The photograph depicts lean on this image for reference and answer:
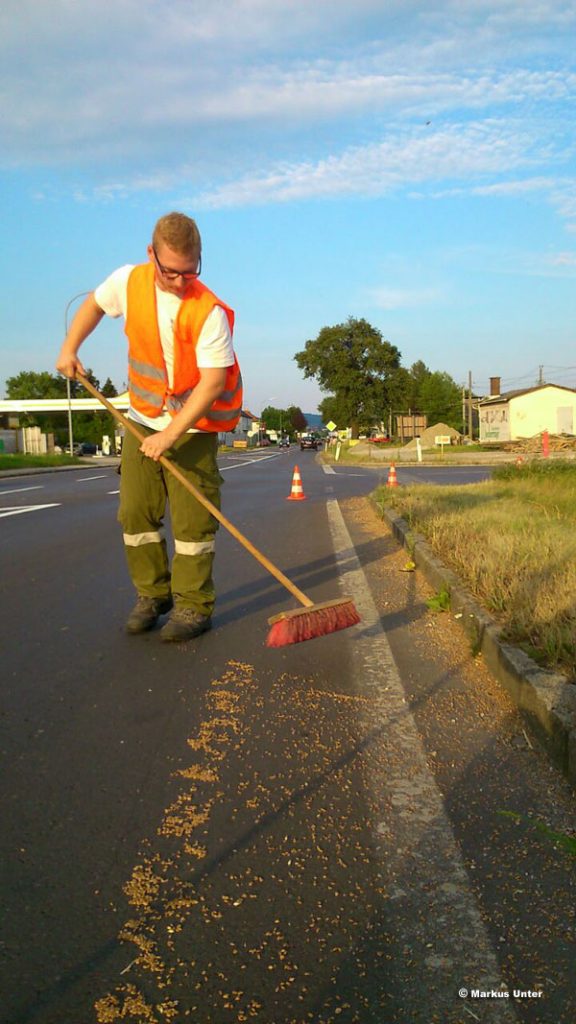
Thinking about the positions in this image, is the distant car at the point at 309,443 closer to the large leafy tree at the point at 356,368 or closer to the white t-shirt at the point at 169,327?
the large leafy tree at the point at 356,368

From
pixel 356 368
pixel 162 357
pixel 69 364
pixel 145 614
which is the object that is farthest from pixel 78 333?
pixel 356 368

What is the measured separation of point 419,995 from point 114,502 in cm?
1277

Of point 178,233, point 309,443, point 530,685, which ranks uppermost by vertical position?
point 178,233

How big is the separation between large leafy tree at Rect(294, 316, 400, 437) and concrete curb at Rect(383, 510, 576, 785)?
75418 millimetres

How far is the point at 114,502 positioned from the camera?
14.2m

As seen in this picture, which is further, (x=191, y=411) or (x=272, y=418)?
(x=272, y=418)

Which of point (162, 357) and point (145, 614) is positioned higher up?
point (162, 357)

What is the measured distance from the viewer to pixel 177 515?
463 centimetres

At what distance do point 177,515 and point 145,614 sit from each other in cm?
59

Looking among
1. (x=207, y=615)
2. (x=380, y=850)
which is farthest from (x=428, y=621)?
(x=380, y=850)

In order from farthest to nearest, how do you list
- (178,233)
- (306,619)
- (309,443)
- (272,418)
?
(272,418) → (309,443) → (178,233) → (306,619)

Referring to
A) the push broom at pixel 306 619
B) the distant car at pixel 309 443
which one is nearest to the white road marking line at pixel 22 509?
A: the push broom at pixel 306 619

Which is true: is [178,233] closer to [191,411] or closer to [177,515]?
[191,411]

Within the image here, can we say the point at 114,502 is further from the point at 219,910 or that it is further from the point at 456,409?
the point at 456,409
